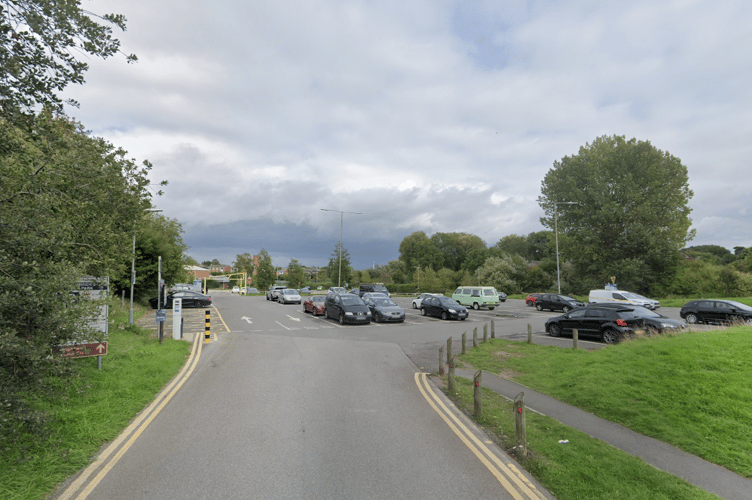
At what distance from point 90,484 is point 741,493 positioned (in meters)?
7.50

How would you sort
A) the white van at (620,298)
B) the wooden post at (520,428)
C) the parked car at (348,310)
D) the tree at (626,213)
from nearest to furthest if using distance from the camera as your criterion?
the wooden post at (520,428) → the parked car at (348,310) → the white van at (620,298) → the tree at (626,213)

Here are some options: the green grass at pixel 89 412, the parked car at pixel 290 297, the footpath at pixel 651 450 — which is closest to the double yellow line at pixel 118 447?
the green grass at pixel 89 412

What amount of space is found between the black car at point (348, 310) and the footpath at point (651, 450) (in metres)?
13.5

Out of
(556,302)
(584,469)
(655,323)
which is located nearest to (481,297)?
(556,302)

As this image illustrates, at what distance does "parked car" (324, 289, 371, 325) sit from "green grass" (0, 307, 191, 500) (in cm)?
1073

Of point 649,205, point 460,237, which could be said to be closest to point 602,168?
point 649,205

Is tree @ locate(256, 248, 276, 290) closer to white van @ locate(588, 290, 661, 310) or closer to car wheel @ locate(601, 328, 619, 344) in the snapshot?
white van @ locate(588, 290, 661, 310)

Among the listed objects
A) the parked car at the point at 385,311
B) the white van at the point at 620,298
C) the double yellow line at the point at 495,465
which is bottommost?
the double yellow line at the point at 495,465

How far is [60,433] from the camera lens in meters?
5.85

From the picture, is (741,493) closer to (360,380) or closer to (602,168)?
(360,380)

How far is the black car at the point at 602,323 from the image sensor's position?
1472 centimetres

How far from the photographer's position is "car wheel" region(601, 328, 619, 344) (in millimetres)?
14920

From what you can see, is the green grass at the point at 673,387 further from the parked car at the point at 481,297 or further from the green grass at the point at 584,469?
the parked car at the point at 481,297

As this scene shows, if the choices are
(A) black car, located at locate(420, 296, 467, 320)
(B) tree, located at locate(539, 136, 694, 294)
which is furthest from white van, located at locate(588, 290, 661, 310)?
(B) tree, located at locate(539, 136, 694, 294)
